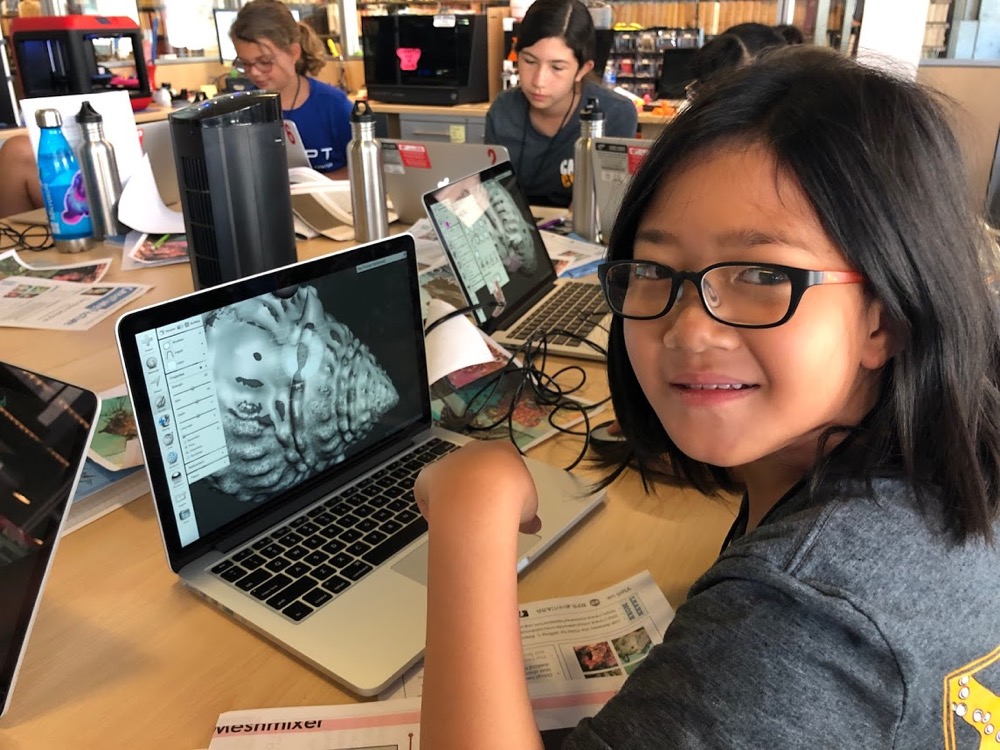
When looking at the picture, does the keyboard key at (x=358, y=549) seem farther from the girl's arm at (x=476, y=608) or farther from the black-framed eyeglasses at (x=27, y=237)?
the black-framed eyeglasses at (x=27, y=237)

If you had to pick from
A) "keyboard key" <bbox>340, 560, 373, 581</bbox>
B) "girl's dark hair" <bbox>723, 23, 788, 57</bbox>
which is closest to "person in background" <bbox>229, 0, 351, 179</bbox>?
"girl's dark hair" <bbox>723, 23, 788, 57</bbox>

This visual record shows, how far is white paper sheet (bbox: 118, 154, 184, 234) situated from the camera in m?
1.94

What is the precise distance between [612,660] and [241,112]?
97cm

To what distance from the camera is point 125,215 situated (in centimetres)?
194

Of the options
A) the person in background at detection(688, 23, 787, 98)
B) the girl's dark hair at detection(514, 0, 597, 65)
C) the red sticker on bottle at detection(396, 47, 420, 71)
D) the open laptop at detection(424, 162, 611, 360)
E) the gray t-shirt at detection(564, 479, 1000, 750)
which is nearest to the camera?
the gray t-shirt at detection(564, 479, 1000, 750)

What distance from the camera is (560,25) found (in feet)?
8.23

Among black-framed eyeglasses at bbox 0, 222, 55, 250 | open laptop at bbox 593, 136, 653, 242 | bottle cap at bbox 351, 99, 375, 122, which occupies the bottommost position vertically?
black-framed eyeglasses at bbox 0, 222, 55, 250

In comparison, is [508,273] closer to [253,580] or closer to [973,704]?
[253,580]

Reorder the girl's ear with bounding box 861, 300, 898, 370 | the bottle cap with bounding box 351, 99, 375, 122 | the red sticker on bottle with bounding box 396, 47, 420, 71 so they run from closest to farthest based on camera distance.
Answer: the girl's ear with bounding box 861, 300, 898, 370
the bottle cap with bounding box 351, 99, 375, 122
the red sticker on bottle with bounding box 396, 47, 420, 71

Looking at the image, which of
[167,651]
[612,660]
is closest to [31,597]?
[167,651]

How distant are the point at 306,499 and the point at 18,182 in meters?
2.09

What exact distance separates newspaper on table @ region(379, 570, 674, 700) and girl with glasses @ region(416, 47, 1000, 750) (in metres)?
0.12

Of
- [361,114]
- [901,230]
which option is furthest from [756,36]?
[901,230]

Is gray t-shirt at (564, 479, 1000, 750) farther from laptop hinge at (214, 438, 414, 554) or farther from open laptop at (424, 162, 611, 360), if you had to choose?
open laptop at (424, 162, 611, 360)
